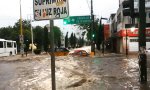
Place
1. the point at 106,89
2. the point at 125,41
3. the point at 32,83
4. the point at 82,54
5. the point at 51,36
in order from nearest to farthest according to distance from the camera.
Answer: the point at 51,36
the point at 106,89
the point at 32,83
the point at 82,54
the point at 125,41

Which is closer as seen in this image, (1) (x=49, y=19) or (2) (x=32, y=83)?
(1) (x=49, y=19)

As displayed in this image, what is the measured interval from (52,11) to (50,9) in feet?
0.22

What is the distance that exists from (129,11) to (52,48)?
29.1 ft

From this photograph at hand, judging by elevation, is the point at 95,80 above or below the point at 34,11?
below

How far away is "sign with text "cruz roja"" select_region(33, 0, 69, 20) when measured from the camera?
7.69 metres

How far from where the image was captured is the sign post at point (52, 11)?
25.2 ft

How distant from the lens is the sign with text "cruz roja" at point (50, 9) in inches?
303

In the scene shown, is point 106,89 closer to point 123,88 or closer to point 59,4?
point 123,88

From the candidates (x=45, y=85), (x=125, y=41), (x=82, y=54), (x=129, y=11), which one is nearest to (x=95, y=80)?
(x=45, y=85)

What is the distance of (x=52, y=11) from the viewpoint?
7.76 m

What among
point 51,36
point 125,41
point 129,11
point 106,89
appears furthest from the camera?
point 125,41

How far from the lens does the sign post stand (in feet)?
25.2

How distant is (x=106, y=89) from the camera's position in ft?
49.6

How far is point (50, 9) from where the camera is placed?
7.80 metres
